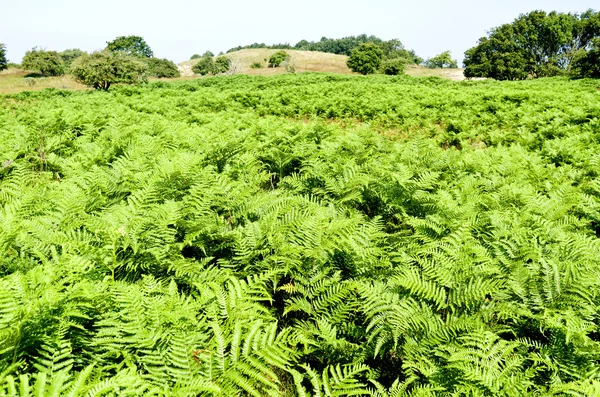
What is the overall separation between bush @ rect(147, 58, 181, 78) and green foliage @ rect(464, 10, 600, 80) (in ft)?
201

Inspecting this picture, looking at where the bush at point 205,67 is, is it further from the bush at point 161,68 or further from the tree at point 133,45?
the tree at point 133,45

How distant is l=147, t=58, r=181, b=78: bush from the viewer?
72738mm

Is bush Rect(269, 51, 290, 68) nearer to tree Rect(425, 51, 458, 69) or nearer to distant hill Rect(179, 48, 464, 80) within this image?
distant hill Rect(179, 48, 464, 80)

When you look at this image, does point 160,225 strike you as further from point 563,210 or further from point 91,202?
point 563,210

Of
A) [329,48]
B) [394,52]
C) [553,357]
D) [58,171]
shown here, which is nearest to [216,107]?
[58,171]

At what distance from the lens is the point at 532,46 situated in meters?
72.6

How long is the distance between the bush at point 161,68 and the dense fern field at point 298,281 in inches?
2937

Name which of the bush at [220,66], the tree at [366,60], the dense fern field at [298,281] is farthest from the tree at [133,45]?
the dense fern field at [298,281]

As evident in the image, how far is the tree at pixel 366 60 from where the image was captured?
68875 millimetres

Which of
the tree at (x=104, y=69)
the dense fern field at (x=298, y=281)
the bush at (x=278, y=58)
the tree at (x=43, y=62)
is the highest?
the bush at (x=278, y=58)

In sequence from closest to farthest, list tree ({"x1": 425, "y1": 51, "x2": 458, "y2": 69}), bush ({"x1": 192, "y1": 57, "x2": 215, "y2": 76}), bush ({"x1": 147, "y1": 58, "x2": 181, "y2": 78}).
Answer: bush ({"x1": 147, "y1": 58, "x2": 181, "y2": 78})
bush ({"x1": 192, "y1": 57, "x2": 215, "y2": 76})
tree ({"x1": 425, "y1": 51, "x2": 458, "y2": 69})

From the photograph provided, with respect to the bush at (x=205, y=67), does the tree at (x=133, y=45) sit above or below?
above

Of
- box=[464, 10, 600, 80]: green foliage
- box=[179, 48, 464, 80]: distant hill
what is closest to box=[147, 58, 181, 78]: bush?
box=[179, 48, 464, 80]: distant hill

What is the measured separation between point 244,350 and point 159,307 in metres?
0.76
